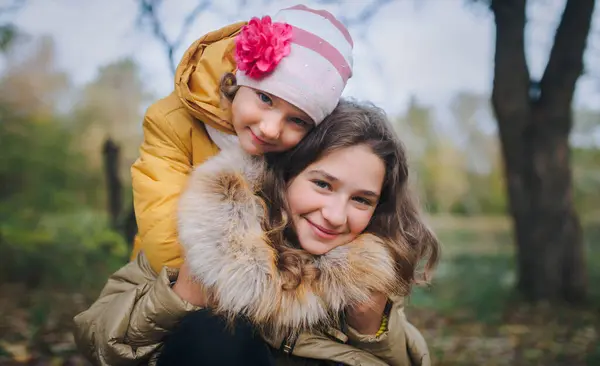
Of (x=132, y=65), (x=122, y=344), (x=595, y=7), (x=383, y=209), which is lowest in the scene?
(x=122, y=344)

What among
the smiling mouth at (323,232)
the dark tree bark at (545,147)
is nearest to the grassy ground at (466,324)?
the dark tree bark at (545,147)

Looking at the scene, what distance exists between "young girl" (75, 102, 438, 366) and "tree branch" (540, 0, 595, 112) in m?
2.82

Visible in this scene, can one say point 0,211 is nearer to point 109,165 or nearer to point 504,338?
point 109,165

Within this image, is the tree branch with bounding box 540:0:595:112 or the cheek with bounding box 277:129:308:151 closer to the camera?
the cheek with bounding box 277:129:308:151

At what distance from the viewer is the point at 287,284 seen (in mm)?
1600

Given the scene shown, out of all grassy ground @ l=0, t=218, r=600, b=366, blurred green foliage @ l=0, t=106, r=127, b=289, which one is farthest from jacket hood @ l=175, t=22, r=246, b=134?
blurred green foliage @ l=0, t=106, r=127, b=289

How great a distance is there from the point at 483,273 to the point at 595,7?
9.37ft

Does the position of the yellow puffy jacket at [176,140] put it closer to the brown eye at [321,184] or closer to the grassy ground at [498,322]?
the brown eye at [321,184]

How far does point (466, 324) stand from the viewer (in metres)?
3.99

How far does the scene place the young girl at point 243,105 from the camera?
1673mm

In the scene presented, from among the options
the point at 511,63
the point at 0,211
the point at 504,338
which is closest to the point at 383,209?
the point at 504,338

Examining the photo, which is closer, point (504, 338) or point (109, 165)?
point (504, 338)

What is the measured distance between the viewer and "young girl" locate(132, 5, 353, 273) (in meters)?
1.67

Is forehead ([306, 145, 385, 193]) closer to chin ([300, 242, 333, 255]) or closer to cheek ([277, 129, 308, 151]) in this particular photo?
cheek ([277, 129, 308, 151])
